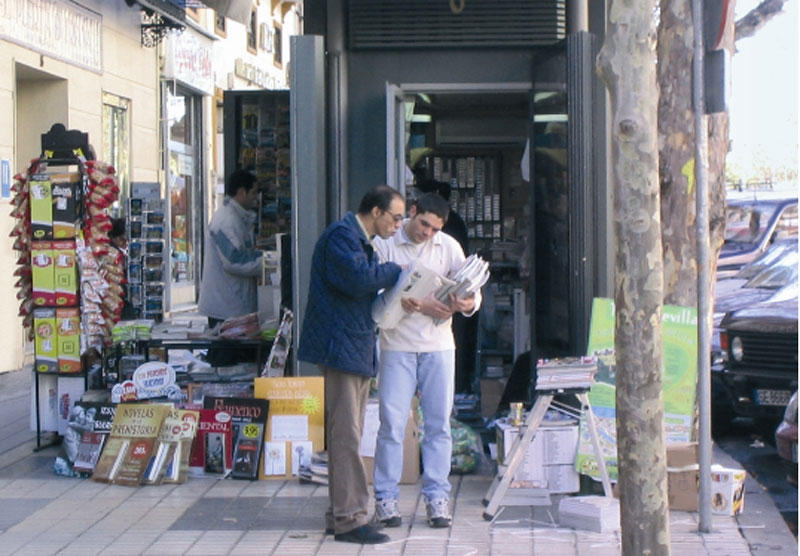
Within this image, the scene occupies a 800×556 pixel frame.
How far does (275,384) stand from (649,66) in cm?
421

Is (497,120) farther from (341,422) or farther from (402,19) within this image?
(341,422)

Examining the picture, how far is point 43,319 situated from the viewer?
881cm

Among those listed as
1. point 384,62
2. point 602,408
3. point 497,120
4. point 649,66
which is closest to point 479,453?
point 602,408

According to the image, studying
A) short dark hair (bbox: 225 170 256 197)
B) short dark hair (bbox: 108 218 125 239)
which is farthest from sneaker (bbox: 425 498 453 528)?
short dark hair (bbox: 108 218 125 239)

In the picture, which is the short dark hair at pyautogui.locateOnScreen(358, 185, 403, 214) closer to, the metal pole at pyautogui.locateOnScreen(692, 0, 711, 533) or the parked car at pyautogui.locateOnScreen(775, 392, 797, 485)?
the metal pole at pyautogui.locateOnScreen(692, 0, 711, 533)

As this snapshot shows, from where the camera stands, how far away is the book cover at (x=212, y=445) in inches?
311

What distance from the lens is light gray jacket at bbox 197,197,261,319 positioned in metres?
9.45

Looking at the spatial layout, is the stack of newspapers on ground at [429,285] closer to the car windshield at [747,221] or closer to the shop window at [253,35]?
the car windshield at [747,221]

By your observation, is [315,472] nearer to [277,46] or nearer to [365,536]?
[365,536]

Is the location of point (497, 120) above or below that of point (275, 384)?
above

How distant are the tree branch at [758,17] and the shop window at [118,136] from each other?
908 centimetres

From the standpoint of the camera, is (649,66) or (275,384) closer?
(649,66)

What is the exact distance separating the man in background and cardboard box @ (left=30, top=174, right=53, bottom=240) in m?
1.33

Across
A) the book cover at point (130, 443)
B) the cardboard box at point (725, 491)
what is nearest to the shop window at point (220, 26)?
the book cover at point (130, 443)
